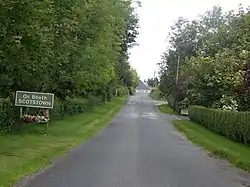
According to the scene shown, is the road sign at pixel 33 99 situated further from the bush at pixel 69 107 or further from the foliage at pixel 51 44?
the bush at pixel 69 107

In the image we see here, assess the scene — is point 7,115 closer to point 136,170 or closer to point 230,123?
point 136,170

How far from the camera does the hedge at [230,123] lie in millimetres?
25000

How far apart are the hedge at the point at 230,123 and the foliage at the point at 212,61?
1539 mm

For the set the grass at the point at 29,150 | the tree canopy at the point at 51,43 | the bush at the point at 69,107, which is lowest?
the grass at the point at 29,150

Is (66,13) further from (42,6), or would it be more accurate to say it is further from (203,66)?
(203,66)

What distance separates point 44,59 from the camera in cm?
1936

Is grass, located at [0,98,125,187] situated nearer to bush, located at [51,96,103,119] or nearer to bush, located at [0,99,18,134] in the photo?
bush, located at [0,99,18,134]

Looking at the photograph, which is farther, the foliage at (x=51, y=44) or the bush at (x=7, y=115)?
the bush at (x=7, y=115)

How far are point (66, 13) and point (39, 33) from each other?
18.9 feet

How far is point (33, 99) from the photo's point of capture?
24.7 meters

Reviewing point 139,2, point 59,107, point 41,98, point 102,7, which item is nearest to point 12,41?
point 41,98

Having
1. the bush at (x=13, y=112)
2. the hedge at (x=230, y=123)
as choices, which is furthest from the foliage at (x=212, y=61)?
the bush at (x=13, y=112)

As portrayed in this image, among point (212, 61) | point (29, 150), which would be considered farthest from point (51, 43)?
point (212, 61)

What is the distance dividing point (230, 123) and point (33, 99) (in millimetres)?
11161
